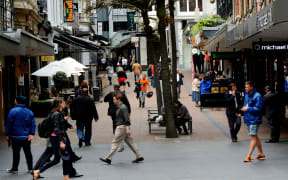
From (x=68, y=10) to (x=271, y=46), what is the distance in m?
22.2

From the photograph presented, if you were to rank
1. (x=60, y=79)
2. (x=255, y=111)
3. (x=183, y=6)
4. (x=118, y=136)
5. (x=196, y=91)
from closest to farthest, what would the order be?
(x=255, y=111), (x=118, y=136), (x=60, y=79), (x=196, y=91), (x=183, y=6)

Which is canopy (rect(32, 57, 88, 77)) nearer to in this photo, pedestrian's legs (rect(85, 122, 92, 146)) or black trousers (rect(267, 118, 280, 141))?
pedestrian's legs (rect(85, 122, 92, 146))

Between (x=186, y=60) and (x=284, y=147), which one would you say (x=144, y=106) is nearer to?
(x=284, y=147)

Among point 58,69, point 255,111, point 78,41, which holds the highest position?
point 78,41

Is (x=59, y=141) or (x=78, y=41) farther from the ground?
(x=78, y=41)

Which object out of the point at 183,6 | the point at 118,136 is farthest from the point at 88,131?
the point at 183,6

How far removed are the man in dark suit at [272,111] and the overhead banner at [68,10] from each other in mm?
22811

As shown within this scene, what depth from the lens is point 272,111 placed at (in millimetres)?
14414

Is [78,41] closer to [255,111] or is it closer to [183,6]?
[255,111]

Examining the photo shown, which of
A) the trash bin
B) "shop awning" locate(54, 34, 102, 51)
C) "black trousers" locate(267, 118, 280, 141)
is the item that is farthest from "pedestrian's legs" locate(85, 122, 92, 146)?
"shop awning" locate(54, 34, 102, 51)

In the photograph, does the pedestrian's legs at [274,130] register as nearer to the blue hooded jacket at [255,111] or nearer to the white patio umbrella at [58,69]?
the blue hooded jacket at [255,111]

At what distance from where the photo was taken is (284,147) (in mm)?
13570

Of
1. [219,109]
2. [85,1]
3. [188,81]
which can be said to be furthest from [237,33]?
[85,1]

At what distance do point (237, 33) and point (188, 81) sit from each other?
73.3ft
